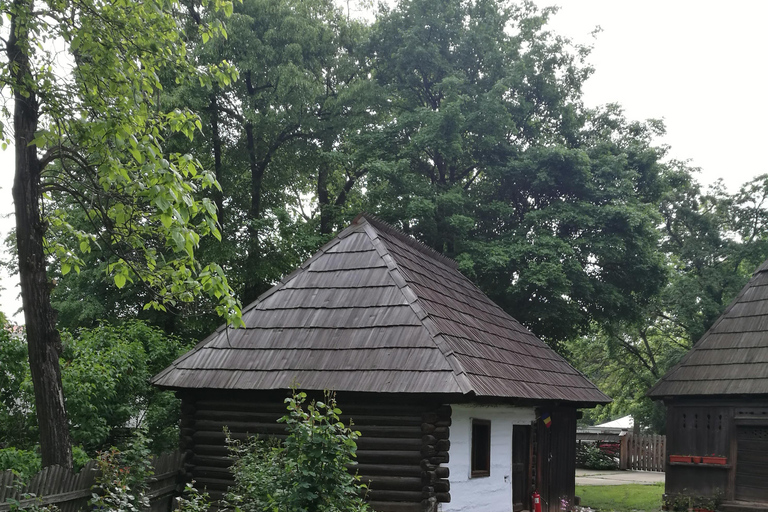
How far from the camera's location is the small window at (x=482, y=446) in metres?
9.98

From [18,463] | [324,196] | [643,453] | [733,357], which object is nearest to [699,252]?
[643,453]

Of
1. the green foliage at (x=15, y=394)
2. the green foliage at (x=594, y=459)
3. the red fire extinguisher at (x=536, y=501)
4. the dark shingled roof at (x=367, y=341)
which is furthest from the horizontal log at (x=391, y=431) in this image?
the green foliage at (x=594, y=459)

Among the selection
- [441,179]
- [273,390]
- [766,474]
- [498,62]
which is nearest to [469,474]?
[273,390]

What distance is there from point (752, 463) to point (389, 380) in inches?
305

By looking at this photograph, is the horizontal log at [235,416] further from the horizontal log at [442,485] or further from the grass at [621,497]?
the grass at [621,497]

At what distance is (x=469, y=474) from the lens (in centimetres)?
945

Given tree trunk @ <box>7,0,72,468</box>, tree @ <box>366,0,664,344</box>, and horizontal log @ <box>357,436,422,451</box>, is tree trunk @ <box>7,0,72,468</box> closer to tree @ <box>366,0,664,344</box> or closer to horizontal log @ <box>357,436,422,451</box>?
horizontal log @ <box>357,436,422,451</box>

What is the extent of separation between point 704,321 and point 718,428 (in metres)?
7.50

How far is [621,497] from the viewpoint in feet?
50.3

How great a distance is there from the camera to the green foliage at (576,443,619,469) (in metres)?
23.4

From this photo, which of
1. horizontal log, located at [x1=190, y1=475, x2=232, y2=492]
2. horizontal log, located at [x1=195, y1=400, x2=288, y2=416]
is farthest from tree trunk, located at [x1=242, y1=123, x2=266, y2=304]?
horizontal log, located at [x1=190, y1=475, x2=232, y2=492]

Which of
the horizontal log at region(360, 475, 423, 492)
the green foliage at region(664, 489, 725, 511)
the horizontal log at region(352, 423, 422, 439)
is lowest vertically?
the green foliage at region(664, 489, 725, 511)

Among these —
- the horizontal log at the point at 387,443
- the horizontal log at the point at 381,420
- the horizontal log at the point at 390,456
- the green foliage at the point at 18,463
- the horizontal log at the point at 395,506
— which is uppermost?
the horizontal log at the point at 381,420

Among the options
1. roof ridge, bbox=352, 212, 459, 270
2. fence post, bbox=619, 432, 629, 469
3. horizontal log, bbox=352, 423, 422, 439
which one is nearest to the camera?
horizontal log, bbox=352, 423, 422, 439
